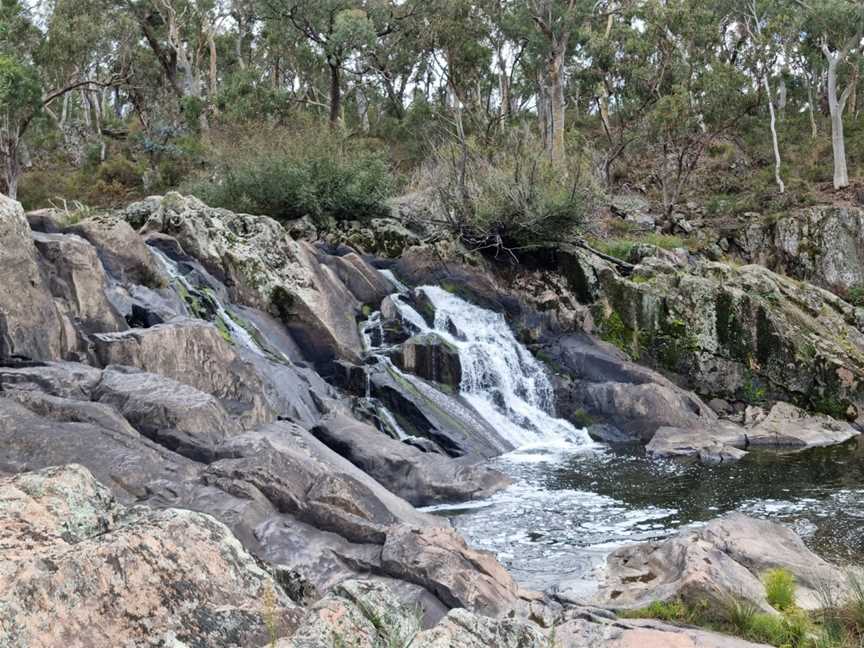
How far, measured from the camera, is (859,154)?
3791 centimetres

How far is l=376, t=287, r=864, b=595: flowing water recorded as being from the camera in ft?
33.7

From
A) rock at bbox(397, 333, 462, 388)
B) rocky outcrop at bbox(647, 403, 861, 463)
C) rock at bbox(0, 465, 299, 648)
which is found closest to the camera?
rock at bbox(0, 465, 299, 648)

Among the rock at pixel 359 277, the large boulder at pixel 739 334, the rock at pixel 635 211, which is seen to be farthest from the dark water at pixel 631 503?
the rock at pixel 635 211

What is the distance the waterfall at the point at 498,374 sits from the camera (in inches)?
688

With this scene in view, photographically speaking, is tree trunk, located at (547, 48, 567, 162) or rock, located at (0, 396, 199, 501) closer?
rock, located at (0, 396, 199, 501)

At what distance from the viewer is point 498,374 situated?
1869cm

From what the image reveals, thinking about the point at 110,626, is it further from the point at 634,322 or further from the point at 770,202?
the point at 770,202

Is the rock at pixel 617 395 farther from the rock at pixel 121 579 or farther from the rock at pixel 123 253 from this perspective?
the rock at pixel 121 579

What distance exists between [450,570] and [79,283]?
8397 millimetres

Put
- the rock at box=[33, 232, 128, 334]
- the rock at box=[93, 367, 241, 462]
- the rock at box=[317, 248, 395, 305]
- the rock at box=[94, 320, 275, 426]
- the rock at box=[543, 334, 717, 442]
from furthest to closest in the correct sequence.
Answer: the rock at box=[317, 248, 395, 305] < the rock at box=[543, 334, 717, 442] < the rock at box=[33, 232, 128, 334] < the rock at box=[94, 320, 275, 426] < the rock at box=[93, 367, 241, 462]

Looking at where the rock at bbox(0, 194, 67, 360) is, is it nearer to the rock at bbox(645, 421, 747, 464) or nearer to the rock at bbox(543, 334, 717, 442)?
the rock at bbox(645, 421, 747, 464)

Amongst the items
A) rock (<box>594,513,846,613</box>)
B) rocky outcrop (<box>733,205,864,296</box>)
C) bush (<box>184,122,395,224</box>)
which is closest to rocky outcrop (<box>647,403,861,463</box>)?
rock (<box>594,513,846,613</box>)

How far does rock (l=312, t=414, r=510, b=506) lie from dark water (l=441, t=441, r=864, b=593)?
13.9 inches

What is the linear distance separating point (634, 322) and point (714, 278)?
103 inches
